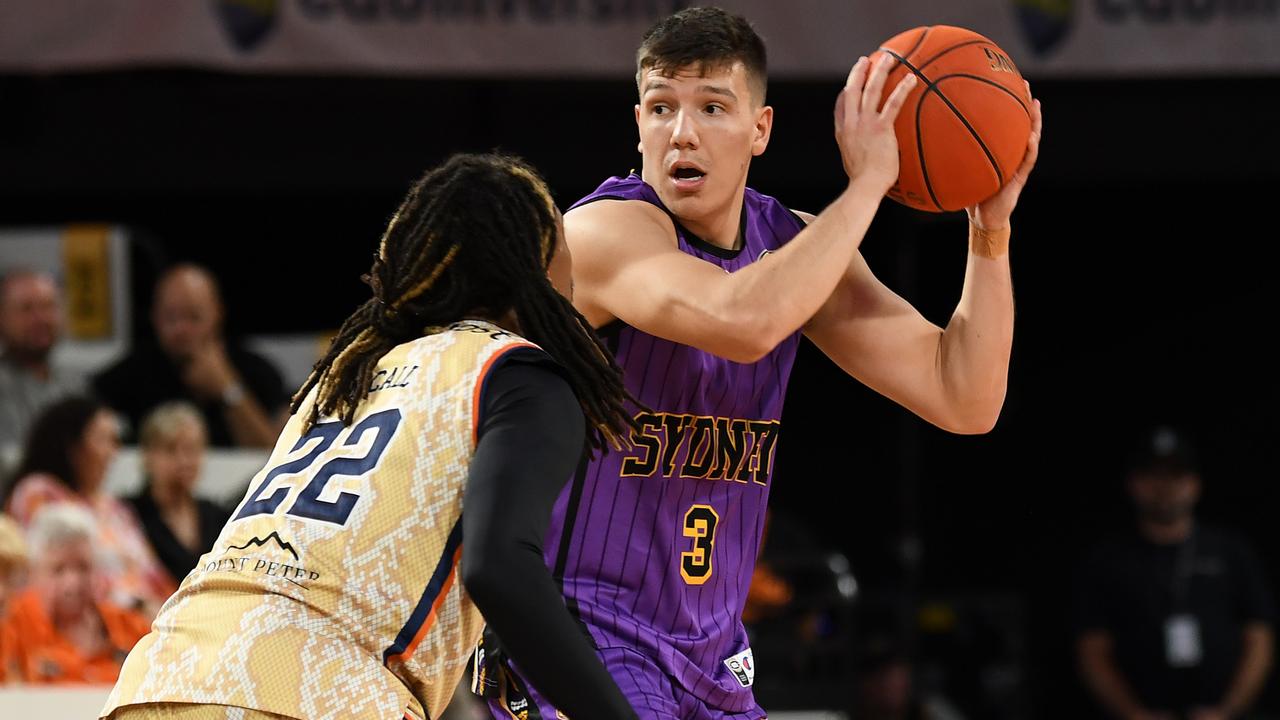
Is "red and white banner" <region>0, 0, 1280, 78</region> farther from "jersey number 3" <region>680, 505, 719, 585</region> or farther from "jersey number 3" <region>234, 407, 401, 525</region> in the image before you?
"jersey number 3" <region>234, 407, 401, 525</region>

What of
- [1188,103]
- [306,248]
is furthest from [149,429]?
[1188,103]

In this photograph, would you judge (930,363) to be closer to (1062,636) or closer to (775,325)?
(775,325)

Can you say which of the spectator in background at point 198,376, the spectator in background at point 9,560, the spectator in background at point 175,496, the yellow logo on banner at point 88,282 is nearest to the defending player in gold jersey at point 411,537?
the spectator in background at point 9,560

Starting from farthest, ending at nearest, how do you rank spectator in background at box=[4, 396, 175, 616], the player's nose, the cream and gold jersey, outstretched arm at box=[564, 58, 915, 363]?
spectator in background at box=[4, 396, 175, 616] → the player's nose → outstretched arm at box=[564, 58, 915, 363] → the cream and gold jersey

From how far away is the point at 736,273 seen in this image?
Answer: 2.82 metres

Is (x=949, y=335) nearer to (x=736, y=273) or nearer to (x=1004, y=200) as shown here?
(x=1004, y=200)

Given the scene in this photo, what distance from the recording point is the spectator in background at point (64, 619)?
17.9 ft

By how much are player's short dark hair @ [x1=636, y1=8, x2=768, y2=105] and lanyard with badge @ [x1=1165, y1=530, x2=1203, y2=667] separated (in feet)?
16.4

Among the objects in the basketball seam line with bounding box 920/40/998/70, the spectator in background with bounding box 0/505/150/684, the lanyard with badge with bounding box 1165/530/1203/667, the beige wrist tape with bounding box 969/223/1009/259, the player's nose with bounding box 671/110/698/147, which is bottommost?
the lanyard with badge with bounding box 1165/530/1203/667

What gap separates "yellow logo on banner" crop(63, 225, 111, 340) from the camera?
7539 mm

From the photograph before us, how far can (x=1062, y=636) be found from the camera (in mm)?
9352

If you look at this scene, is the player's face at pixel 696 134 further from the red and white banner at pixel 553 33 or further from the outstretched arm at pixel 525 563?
the red and white banner at pixel 553 33

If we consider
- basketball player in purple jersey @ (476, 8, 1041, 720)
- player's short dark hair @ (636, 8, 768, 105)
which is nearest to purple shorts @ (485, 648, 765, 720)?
basketball player in purple jersey @ (476, 8, 1041, 720)

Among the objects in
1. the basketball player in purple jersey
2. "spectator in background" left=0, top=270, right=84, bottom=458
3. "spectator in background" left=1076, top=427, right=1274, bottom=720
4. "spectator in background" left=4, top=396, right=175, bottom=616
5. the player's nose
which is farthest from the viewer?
"spectator in background" left=1076, top=427, right=1274, bottom=720
